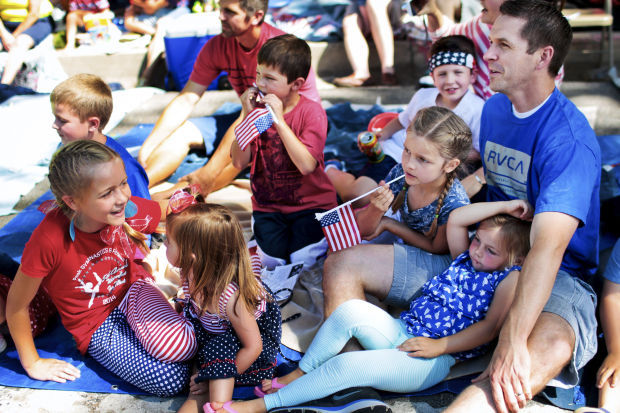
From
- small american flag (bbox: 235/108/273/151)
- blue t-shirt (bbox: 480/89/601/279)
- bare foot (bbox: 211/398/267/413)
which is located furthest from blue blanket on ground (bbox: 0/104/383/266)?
bare foot (bbox: 211/398/267/413)

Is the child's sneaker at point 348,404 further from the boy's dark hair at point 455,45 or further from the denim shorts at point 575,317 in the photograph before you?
the boy's dark hair at point 455,45

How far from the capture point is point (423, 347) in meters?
2.30

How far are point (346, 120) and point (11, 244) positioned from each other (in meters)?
2.51

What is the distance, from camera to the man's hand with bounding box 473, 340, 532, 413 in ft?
6.81

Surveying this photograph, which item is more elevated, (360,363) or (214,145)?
(214,145)

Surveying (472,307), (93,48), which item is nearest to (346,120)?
(472,307)

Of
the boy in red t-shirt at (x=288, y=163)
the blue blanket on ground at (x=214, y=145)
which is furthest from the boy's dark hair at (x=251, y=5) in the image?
the blue blanket on ground at (x=214, y=145)

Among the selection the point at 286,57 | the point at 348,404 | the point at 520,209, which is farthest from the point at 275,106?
the point at 348,404

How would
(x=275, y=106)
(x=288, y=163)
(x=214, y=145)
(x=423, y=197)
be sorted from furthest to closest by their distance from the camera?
(x=214, y=145), (x=288, y=163), (x=275, y=106), (x=423, y=197)

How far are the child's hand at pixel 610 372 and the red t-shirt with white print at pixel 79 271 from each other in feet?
6.28

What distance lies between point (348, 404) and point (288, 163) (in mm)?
1366

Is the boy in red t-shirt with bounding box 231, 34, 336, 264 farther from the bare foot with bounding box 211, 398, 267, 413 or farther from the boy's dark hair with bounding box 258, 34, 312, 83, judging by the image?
the bare foot with bounding box 211, 398, 267, 413

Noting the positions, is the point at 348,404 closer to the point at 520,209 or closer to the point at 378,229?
the point at 378,229

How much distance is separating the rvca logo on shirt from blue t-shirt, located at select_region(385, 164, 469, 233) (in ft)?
0.51
